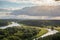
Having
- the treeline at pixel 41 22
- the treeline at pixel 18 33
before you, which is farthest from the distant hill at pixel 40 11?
the treeline at pixel 18 33

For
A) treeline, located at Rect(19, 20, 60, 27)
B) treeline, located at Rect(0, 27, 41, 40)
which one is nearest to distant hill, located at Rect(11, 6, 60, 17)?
treeline, located at Rect(19, 20, 60, 27)

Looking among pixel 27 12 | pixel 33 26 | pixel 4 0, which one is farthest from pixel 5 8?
pixel 33 26

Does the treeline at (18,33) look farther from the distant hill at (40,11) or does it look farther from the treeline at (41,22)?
the distant hill at (40,11)

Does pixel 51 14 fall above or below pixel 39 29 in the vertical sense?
above

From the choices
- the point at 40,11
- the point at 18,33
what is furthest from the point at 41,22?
the point at 18,33

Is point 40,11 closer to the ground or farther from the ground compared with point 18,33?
farther from the ground

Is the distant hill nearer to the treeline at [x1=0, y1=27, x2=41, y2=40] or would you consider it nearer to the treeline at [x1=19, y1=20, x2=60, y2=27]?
the treeline at [x1=19, y1=20, x2=60, y2=27]

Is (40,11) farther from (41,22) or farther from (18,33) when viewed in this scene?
(18,33)

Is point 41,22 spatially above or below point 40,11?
below

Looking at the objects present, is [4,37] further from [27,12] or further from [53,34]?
[53,34]
